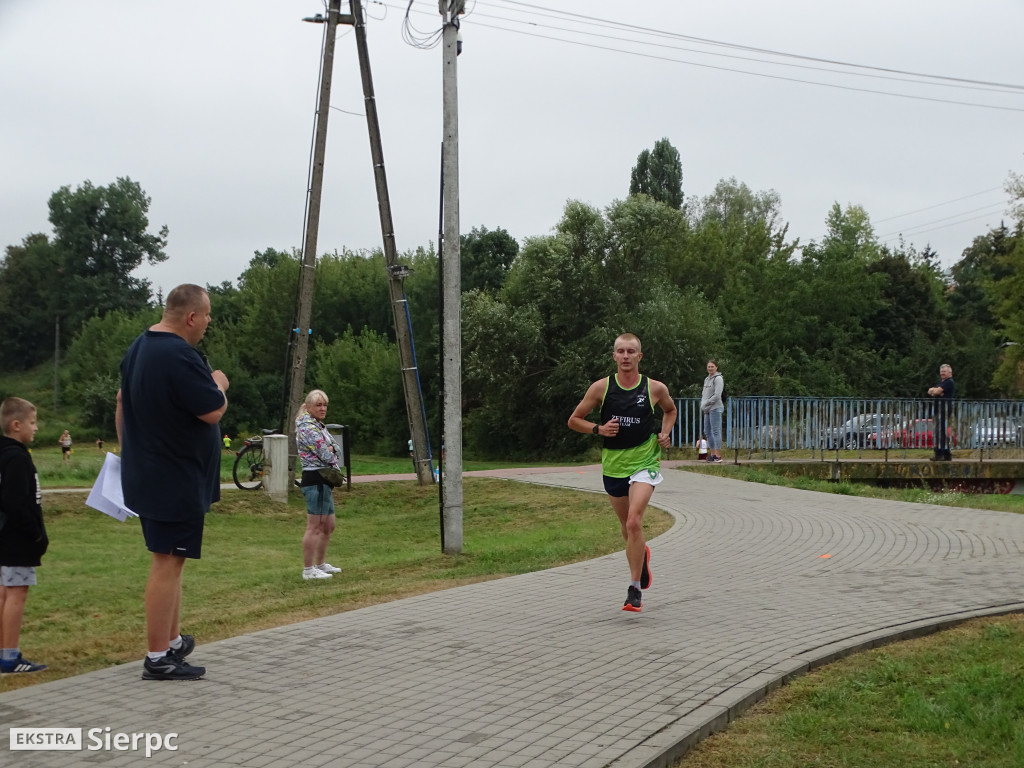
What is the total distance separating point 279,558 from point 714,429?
11.3 m

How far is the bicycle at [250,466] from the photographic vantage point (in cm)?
1948

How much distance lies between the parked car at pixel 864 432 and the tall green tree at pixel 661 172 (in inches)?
1853

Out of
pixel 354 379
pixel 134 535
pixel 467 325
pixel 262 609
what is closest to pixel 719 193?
pixel 354 379

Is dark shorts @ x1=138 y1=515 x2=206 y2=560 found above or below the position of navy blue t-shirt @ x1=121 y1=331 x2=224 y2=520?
below

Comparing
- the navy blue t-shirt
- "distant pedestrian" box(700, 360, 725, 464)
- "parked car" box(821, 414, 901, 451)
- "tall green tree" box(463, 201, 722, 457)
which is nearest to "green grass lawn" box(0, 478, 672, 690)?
the navy blue t-shirt

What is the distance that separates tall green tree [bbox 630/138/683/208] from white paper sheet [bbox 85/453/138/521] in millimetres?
64225

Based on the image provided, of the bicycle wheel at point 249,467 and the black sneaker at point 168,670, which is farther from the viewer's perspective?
the bicycle wheel at point 249,467

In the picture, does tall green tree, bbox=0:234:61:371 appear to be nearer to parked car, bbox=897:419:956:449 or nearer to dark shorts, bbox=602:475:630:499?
parked car, bbox=897:419:956:449

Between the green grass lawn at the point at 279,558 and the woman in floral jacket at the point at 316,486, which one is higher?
the woman in floral jacket at the point at 316,486

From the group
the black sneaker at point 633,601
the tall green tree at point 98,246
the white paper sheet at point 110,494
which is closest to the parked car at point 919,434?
the black sneaker at point 633,601

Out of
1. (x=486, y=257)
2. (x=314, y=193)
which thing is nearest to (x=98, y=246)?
(x=486, y=257)

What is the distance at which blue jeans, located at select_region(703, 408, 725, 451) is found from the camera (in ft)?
72.6

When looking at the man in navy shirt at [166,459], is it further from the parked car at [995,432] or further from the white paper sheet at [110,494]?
the parked car at [995,432]

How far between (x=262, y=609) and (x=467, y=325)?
3029 cm
